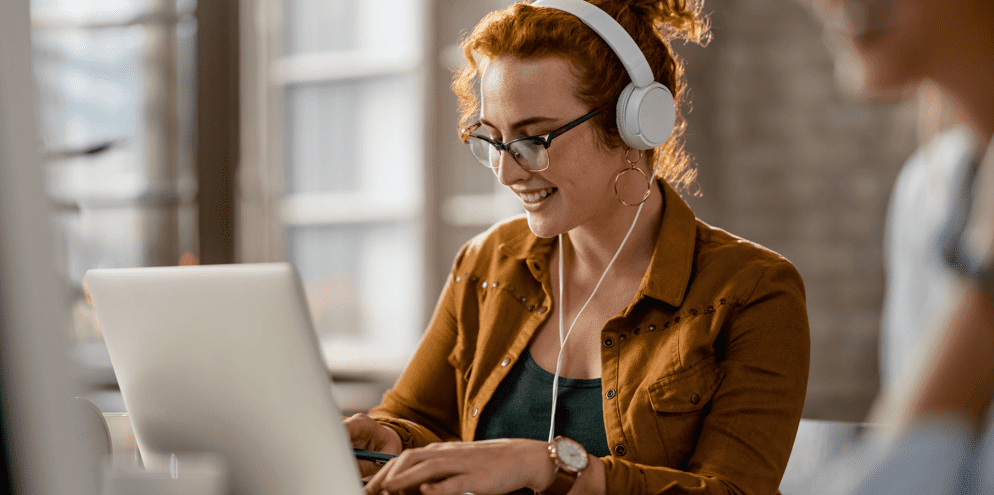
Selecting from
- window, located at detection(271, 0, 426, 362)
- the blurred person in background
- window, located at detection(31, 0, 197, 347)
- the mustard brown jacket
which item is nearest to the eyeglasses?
the mustard brown jacket

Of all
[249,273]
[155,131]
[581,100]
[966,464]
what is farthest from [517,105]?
[155,131]

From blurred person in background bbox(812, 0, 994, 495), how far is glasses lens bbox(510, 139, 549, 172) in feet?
2.87

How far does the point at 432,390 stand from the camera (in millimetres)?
1387

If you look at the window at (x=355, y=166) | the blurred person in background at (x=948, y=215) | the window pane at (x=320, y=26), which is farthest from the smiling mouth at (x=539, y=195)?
the window pane at (x=320, y=26)

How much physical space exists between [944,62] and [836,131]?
121 inches

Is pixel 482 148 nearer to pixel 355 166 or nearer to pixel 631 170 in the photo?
pixel 631 170

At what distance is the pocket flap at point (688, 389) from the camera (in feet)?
3.67

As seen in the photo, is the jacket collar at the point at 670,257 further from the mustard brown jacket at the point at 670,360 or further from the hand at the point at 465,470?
the hand at the point at 465,470

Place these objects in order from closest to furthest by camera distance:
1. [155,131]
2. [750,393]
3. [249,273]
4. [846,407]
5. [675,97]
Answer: [249,273]
[750,393]
[675,97]
[846,407]
[155,131]

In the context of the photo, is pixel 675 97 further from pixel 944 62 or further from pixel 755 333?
pixel 944 62

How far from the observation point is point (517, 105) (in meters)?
1.22

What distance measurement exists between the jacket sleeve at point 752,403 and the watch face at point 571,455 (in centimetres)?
5

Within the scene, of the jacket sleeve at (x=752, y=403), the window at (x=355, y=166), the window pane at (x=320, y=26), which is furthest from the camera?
the window pane at (x=320, y=26)

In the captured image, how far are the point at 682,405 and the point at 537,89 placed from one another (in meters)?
0.50
